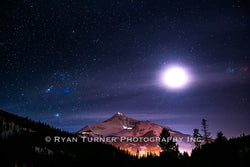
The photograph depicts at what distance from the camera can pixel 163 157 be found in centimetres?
402

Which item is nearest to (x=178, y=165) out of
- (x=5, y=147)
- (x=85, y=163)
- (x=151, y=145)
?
(x=85, y=163)

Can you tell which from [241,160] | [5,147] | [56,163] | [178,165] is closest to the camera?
[241,160]

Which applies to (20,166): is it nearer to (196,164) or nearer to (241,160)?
(196,164)

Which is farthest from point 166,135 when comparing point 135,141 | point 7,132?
point 135,141

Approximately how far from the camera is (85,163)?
424 centimetres

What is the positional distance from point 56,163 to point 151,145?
171930mm

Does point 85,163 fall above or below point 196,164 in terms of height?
below

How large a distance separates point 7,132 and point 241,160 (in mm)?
9482

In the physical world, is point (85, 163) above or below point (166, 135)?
above

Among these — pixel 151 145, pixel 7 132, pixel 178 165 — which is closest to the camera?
pixel 178 165

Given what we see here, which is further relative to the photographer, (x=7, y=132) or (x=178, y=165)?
(x=7, y=132)

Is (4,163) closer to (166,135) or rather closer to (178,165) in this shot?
(178,165)

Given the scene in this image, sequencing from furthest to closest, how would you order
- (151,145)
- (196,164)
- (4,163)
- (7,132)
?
(151,145) → (7,132) → (4,163) → (196,164)

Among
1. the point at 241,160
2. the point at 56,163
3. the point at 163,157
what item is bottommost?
the point at 56,163
